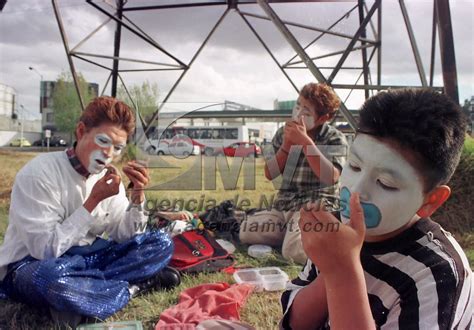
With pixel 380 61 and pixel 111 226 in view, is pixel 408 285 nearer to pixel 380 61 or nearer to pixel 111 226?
pixel 111 226

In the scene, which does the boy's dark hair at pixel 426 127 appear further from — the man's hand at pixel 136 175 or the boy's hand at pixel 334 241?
the man's hand at pixel 136 175

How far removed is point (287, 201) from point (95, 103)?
175 cm

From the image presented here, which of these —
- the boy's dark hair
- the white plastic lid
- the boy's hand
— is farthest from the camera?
the white plastic lid

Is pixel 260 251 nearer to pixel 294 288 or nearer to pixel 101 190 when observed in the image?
pixel 101 190

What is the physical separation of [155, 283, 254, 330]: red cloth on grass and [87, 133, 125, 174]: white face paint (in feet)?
2.70

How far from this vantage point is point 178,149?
470cm

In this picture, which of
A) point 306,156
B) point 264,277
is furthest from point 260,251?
point 306,156

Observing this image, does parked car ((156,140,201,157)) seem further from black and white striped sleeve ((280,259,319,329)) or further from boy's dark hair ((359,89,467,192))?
boy's dark hair ((359,89,467,192))

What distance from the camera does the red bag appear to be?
2.80 m

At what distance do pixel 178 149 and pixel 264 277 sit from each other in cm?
236

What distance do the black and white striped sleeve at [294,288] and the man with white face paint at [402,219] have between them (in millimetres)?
241

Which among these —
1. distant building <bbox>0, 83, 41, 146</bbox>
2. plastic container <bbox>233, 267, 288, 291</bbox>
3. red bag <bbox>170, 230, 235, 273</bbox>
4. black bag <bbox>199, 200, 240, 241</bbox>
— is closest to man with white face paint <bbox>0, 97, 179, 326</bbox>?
red bag <bbox>170, 230, 235, 273</bbox>

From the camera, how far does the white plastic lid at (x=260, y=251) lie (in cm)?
326

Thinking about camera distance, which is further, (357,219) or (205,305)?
(205,305)
